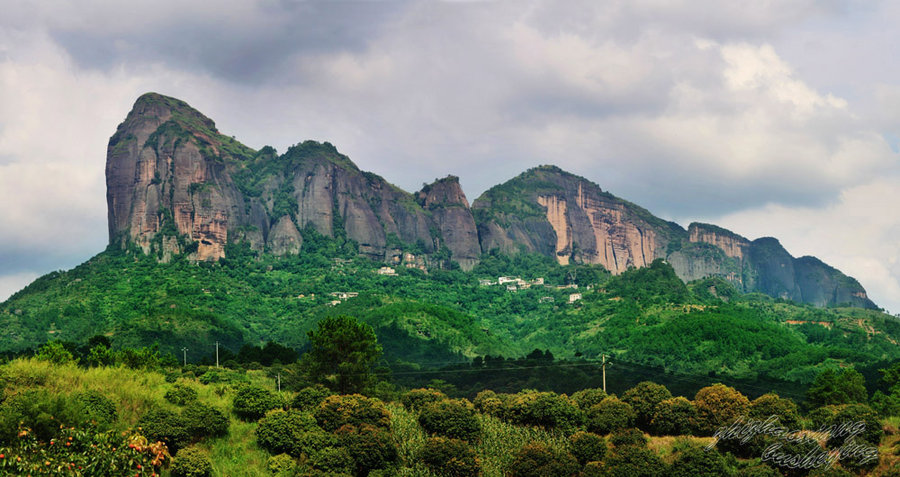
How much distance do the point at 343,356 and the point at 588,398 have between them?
57.0ft

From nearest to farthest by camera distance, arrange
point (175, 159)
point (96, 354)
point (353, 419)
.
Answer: point (353, 419) < point (96, 354) < point (175, 159)

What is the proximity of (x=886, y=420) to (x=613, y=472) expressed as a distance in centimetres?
1599

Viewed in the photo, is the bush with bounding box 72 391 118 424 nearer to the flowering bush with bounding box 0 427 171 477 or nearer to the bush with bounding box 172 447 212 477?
the bush with bounding box 172 447 212 477

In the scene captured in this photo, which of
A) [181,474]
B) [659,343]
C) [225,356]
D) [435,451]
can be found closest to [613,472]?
[435,451]

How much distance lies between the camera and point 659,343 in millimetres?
109500

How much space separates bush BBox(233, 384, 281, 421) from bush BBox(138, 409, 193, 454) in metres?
4.66

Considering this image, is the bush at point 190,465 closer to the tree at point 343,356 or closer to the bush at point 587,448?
the bush at point 587,448

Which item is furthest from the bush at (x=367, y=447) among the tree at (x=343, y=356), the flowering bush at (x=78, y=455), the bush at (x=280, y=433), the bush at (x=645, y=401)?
the bush at (x=645, y=401)

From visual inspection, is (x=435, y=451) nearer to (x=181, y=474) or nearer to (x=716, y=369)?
(x=181, y=474)

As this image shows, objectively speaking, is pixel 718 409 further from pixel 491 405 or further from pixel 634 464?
pixel 491 405

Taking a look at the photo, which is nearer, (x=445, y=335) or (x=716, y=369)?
(x=716, y=369)

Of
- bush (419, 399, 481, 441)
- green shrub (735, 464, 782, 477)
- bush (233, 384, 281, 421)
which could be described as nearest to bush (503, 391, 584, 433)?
bush (419, 399, 481, 441)

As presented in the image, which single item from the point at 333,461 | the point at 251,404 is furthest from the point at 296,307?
the point at 333,461

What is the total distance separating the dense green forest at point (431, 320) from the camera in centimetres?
10050
